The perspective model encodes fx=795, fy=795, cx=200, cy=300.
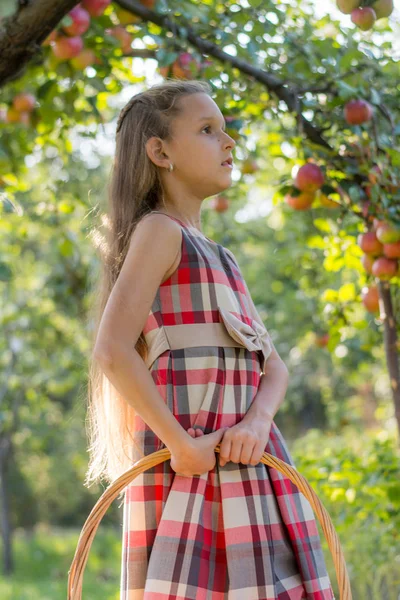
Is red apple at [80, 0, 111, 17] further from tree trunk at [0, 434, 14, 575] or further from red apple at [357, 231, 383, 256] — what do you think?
tree trunk at [0, 434, 14, 575]

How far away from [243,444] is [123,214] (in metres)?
0.47

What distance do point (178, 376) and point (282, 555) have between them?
0.32 m

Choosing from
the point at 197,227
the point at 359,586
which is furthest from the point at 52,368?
the point at 197,227

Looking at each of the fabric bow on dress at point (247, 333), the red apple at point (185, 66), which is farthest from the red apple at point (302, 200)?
the fabric bow on dress at point (247, 333)

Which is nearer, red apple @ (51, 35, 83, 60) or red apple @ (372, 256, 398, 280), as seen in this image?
red apple @ (372, 256, 398, 280)

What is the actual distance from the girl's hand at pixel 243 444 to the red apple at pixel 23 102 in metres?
1.98

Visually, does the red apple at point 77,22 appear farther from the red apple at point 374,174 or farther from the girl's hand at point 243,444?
the girl's hand at point 243,444

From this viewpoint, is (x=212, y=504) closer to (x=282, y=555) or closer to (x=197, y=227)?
(x=282, y=555)

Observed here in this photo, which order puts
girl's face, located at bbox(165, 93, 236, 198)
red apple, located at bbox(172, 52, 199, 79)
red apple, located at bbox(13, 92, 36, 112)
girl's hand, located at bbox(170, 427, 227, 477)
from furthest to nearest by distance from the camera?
red apple, located at bbox(13, 92, 36, 112)
red apple, located at bbox(172, 52, 199, 79)
girl's face, located at bbox(165, 93, 236, 198)
girl's hand, located at bbox(170, 427, 227, 477)

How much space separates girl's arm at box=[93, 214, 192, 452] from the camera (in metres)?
1.16

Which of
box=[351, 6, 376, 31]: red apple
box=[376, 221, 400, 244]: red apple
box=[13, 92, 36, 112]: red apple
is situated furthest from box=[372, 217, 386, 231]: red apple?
box=[13, 92, 36, 112]: red apple

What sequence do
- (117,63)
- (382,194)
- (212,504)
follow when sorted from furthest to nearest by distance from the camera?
(117,63), (382,194), (212,504)

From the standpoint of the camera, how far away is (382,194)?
Answer: 2.05 metres

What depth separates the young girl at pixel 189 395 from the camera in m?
1.16
